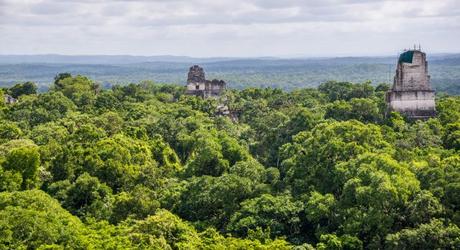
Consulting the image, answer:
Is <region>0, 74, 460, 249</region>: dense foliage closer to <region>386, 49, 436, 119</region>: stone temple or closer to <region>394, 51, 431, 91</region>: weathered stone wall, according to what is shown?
<region>386, 49, 436, 119</region>: stone temple

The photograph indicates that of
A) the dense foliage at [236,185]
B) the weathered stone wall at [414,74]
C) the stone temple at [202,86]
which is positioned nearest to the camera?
the dense foliage at [236,185]

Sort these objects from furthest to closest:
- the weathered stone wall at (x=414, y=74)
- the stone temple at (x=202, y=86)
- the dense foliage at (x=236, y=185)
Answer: the stone temple at (x=202, y=86) < the weathered stone wall at (x=414, y=74) < the dense foliage at (x=236, y=185)

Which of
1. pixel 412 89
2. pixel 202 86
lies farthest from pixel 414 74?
pixel 202 86

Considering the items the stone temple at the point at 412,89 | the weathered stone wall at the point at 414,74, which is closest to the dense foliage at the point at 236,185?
the stone temple at the point at 412,89

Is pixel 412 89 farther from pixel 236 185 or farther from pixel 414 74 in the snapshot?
pixel 236 185

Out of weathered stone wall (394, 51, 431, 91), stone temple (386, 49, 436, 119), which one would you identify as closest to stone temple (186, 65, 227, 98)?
stone temple (386, 49, 436, 119)

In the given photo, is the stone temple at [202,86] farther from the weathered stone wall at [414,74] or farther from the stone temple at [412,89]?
the weathered stone wall at [414,74]

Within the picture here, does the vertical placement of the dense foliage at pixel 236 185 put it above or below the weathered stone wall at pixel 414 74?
below

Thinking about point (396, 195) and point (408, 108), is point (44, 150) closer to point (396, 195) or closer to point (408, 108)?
point (396, 195)
